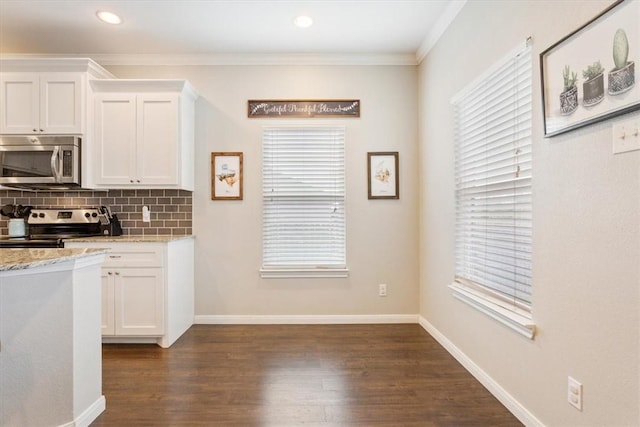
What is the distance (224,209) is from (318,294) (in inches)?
52.0

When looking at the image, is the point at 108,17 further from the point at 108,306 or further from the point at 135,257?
the point at 108,306

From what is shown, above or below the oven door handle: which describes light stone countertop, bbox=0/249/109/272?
below

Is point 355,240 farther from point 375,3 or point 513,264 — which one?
point 375,3

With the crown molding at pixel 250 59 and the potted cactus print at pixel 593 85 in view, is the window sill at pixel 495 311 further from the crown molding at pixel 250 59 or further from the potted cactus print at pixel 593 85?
the crown molding at pixel 250 59

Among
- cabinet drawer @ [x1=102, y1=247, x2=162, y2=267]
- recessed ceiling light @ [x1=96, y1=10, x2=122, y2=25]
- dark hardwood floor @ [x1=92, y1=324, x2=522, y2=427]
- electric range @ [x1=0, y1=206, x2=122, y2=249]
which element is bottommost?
dark hardwood floor @ [x1=92, y1=324, x2=522, y2=427]

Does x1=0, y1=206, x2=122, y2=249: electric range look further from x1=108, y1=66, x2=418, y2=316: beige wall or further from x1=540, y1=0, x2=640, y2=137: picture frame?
x1=540, y1=0, x2=640, y2=137: picture frame

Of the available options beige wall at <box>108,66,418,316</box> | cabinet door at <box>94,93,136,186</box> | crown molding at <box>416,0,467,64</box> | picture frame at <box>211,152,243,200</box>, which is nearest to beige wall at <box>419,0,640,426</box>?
crown molding at <box>416,0,467,64</box>

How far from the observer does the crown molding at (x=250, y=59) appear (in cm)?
351

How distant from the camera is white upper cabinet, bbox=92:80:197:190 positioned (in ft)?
10.3

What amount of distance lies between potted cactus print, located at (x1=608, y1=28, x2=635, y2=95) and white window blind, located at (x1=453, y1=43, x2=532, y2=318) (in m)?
0.55

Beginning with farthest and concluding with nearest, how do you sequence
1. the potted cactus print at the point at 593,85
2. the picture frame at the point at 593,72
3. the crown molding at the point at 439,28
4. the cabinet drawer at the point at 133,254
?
1. the cabinet drawer at the point at 133,254
2. the crown molding at the point at 439,28
3. the potted cactus print at the point at 593,85
4. the picture frame at the point at 593,72

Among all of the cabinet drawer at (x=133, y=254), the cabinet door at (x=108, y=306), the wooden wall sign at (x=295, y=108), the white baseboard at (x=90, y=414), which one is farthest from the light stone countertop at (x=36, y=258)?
the wooden wall sign at (x=295, y=108)

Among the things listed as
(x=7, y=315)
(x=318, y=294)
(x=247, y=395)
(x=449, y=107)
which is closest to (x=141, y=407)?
(x=247, y=395)

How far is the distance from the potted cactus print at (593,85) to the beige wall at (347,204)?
2172 millimetres
